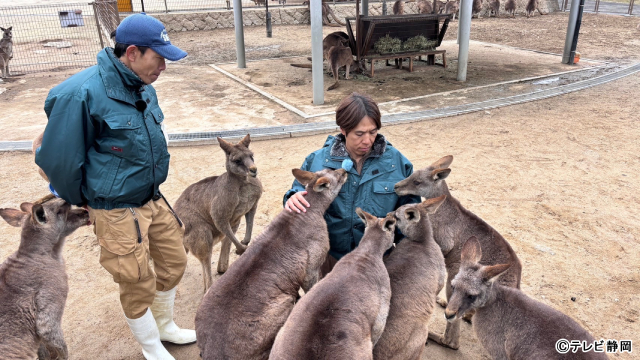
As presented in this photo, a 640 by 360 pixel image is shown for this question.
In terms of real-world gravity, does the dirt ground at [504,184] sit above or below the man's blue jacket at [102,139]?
below

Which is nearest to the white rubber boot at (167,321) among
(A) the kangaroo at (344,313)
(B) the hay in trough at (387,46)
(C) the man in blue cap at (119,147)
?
(C) the man in blue cap at (119,147)

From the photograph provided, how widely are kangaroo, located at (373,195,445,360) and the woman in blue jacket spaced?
0.21 metres

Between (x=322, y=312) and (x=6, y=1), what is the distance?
104 ft

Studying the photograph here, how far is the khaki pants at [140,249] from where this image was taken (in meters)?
2.66

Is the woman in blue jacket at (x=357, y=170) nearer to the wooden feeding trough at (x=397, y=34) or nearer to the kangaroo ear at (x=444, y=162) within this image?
the kangaroo ear at (x=444, y=162)

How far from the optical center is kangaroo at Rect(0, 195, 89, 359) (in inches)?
107

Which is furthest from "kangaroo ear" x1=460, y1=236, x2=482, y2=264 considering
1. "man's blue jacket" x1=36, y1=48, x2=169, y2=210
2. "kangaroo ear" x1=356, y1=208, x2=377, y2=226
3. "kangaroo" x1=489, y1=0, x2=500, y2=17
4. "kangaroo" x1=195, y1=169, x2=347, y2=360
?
"kangaroo" x1=489, y1=0, x2=500, y2=17

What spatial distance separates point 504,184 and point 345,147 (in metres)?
3.29

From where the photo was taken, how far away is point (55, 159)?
239 centimetres

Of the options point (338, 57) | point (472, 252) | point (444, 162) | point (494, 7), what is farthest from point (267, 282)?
point (494, 7)

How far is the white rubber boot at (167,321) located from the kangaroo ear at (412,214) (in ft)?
5.73

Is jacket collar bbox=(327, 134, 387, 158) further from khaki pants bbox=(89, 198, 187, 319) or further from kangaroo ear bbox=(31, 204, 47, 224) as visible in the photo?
kangaroo ear bbox=(31, 204, 47, 224)

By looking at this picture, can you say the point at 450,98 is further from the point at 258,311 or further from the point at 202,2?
the point at 202,2

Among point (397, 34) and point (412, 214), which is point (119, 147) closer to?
point (412, 214)
